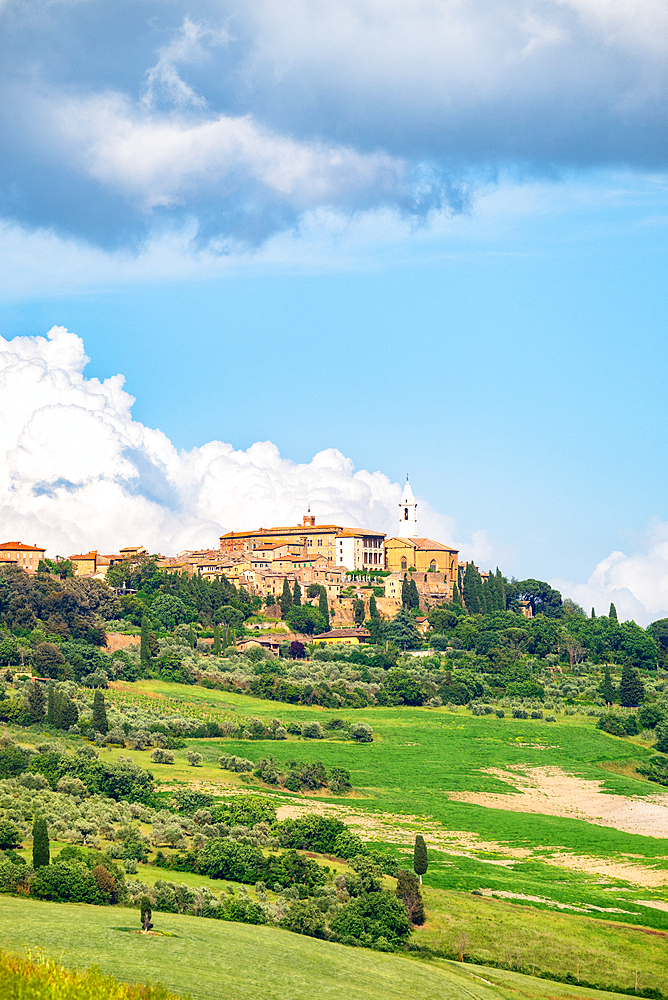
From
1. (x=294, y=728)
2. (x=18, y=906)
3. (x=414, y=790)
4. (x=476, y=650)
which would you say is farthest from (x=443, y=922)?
(x=476, y=650)

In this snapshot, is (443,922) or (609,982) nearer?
(609,982)

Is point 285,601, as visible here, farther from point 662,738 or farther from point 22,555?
point 662,738

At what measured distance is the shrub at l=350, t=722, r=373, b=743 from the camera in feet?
344

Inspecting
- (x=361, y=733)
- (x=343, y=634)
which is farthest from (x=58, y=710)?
(x=343, y=634)

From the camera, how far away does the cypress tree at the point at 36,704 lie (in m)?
95.1

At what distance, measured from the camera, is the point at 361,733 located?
10506cm

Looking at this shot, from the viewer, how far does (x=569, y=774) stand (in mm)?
98875

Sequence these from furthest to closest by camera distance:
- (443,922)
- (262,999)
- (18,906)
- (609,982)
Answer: (443,922), (609,982), (18,906), (262,999)

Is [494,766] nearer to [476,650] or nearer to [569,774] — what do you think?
[569,774]

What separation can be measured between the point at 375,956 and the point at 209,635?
3711 inches

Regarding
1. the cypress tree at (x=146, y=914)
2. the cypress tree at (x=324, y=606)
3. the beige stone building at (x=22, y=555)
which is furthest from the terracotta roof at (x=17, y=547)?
the cypress tree at (x=146, y=914)

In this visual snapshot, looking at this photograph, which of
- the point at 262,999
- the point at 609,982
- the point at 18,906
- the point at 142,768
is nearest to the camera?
the point at 262,999

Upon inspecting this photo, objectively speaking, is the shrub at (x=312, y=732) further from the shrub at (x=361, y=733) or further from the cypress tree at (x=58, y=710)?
the cypress tree at (x=58, y=710)

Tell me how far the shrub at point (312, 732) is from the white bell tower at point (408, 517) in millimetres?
81453
